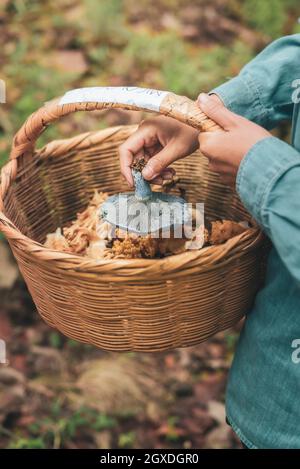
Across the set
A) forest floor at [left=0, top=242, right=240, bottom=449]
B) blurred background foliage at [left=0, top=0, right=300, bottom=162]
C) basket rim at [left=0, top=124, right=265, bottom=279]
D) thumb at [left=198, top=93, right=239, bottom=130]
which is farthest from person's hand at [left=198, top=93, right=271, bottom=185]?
blurred background foliage at [left=0, top=0, right=300, bottom=162]

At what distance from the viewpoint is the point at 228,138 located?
928mm

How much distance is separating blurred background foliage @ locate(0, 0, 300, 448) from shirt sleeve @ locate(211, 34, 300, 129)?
1135mm

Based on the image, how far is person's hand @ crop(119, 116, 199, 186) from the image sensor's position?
1.08 m

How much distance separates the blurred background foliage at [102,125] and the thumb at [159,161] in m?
1.02

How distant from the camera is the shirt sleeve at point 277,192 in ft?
2.78

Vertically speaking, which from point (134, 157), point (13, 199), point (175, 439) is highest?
point (134, 157)

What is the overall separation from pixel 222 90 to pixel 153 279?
419mm

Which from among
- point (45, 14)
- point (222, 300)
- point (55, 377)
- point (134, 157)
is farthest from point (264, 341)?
point (45, 14)

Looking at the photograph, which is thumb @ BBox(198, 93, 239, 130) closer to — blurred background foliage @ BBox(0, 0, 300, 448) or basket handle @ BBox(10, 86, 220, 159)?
basket handle @ BBox(10, 86, 220, 159)

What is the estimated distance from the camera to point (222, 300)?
1.07 meters

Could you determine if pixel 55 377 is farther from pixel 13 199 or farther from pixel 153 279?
pixel 153 279

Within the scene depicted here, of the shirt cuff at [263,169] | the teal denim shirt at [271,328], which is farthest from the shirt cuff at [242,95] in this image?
the shirt cuff at [263,169]

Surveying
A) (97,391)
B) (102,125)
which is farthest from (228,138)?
(102,125)

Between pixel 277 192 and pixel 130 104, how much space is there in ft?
1.03
